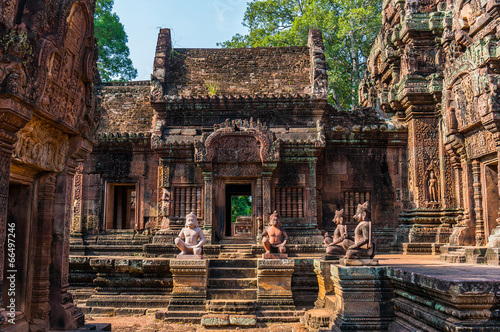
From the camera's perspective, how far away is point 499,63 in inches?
317

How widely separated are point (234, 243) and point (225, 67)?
5640 mm

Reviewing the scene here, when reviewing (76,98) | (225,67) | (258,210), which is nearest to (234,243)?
(258,210)

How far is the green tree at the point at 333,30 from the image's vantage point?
67.8 feet

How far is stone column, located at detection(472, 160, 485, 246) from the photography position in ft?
29.2

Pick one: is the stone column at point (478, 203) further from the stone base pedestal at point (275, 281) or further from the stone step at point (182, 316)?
the stone step at point (182, 316)

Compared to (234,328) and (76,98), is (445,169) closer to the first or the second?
(234,328)

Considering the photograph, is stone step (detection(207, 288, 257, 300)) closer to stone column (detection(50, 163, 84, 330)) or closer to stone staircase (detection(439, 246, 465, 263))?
stone column (detection(50, 163, 84, 330))

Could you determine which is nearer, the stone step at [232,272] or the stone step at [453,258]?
the stone step at [453,258]

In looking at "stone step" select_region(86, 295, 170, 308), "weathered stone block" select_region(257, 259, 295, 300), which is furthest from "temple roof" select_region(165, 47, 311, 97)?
"stone step" select_region(86, 295, 170, 308)

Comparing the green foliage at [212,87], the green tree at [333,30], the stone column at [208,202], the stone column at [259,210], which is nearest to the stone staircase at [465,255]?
the stone column at [259,210]

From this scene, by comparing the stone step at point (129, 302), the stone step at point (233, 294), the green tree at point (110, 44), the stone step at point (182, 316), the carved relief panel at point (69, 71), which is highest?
the green tree at point (110, 44)

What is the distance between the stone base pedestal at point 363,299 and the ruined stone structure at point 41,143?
3.46 meters

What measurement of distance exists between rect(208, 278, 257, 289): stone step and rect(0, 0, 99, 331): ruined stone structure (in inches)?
150

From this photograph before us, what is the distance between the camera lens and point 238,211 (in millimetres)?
30656
